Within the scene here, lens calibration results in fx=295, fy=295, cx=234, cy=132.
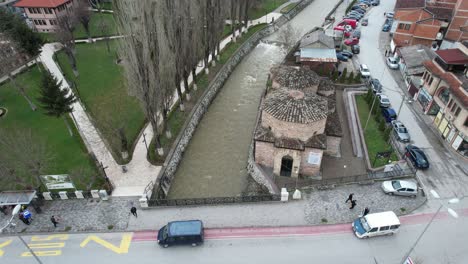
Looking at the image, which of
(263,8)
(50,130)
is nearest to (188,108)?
(50,130)

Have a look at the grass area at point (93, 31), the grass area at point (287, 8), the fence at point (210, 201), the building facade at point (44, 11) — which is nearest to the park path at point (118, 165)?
the fence at point (210, 201)

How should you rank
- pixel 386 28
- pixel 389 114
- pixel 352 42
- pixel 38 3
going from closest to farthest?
pixel 389 114, pixel 352 42, pixel 38 3, pixel 386 28

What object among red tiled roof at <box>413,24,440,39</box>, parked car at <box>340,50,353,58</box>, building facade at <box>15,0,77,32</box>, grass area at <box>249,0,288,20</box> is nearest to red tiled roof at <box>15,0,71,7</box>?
building facade at <box>15,0,77,32</box>

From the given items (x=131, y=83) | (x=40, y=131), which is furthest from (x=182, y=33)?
(x=40, y=131)

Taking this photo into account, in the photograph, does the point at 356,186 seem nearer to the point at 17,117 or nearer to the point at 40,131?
the point at 40,131

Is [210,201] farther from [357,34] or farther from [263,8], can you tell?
[263,8]

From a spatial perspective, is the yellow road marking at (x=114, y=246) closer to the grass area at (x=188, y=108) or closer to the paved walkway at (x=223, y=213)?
the paved walkway at (x=223, y=213)
